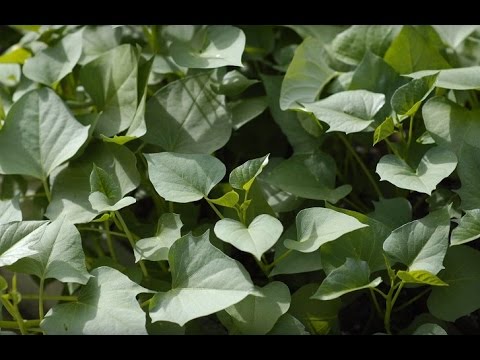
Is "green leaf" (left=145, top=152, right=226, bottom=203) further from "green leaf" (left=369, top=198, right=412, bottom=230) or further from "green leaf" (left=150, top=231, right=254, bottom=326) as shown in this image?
"green leaf" (left=369, top=198, right=412, bottom=230)

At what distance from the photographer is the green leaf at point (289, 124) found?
101 centimetres

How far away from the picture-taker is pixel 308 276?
0.98 meters

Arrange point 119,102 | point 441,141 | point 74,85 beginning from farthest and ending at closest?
point 74,85 → point 119,102 → point 441,141

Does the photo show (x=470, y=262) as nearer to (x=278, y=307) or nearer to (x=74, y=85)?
(x=278, y=307)

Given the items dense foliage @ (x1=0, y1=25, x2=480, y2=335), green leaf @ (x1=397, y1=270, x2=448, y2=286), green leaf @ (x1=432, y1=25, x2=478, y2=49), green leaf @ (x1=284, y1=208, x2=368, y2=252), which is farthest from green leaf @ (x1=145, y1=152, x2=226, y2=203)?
green leaf @ (x1=432, y1=25, x2=478, y2=49)

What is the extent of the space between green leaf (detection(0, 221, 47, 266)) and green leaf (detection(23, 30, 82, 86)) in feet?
1.05

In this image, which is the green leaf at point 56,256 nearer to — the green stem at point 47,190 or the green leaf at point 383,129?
the green stem at point 47,190

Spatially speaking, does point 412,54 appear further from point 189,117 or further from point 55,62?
point 55,62

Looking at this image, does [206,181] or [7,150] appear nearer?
[206,181]

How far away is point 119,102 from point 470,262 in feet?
1.68

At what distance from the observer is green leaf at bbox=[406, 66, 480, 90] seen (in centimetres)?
88

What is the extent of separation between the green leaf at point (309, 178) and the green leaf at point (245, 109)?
0.10 meters
